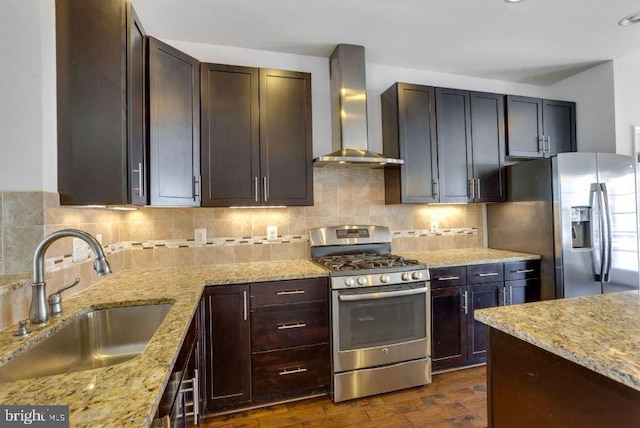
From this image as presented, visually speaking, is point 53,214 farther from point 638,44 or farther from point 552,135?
point 638,44

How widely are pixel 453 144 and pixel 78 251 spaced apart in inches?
115

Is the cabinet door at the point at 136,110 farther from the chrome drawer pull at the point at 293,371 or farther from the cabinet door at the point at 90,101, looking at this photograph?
the chrome drawer pull at the point at 293,371

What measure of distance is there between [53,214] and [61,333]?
0.58 meters

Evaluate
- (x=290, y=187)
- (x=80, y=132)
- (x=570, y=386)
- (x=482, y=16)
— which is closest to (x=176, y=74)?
(x=80, y=132)

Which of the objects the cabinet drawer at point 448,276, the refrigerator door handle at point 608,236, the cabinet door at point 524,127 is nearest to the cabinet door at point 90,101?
the cabinet drawer at point 448,276

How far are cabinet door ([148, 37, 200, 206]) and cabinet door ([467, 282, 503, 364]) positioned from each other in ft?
7.58

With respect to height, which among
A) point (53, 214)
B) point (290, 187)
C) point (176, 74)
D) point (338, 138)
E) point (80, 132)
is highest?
point (176, 74)

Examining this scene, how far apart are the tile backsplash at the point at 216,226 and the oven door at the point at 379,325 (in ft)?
2.42

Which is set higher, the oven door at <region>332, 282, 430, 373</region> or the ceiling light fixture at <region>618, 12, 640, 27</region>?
the ceiling light fixture at <region>618, 12, 640, 27</region>

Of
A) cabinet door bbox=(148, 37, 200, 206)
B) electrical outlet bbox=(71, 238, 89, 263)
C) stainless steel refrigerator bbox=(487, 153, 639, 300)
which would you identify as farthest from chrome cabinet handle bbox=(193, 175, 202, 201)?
stainless steel refrigerator bbox=(487, 153, 639, 300)

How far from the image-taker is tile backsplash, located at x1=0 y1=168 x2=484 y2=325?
1.37m

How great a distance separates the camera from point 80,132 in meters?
1.52

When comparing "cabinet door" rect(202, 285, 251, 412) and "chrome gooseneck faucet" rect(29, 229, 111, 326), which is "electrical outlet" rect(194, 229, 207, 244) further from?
"chrome gooseneck faucet" rect(29, 229, 111, 326)

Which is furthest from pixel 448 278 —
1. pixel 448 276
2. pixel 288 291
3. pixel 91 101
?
pixel 91 101
